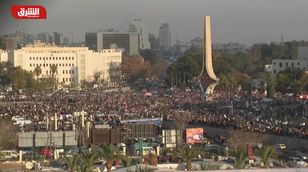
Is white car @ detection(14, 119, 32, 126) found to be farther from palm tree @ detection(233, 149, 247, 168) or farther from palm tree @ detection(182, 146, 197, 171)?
palm tree @ detection(233, 149, 247, 168)

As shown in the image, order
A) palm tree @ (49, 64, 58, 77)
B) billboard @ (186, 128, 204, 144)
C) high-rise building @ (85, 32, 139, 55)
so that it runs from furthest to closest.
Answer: high-rise building @ (85, 32, 139, 55) → palm tree @ (49, 64, 58, 77) → billboard @ (186, 128, 204, 144)

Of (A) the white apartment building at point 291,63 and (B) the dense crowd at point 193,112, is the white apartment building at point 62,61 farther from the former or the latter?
(B) the dense crowd at point 193,112

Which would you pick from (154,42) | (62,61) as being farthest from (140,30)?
(62,61)

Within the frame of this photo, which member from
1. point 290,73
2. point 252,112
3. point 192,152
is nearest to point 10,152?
point 192,152

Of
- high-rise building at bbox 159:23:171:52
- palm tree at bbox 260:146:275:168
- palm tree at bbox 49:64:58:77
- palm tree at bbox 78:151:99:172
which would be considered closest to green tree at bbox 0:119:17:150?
palm tree at bbox 78:151:99:172

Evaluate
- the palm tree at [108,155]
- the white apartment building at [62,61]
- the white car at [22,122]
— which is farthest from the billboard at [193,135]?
the white apartment building at [62,61]

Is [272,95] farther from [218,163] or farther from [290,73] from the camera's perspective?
[218,163]
